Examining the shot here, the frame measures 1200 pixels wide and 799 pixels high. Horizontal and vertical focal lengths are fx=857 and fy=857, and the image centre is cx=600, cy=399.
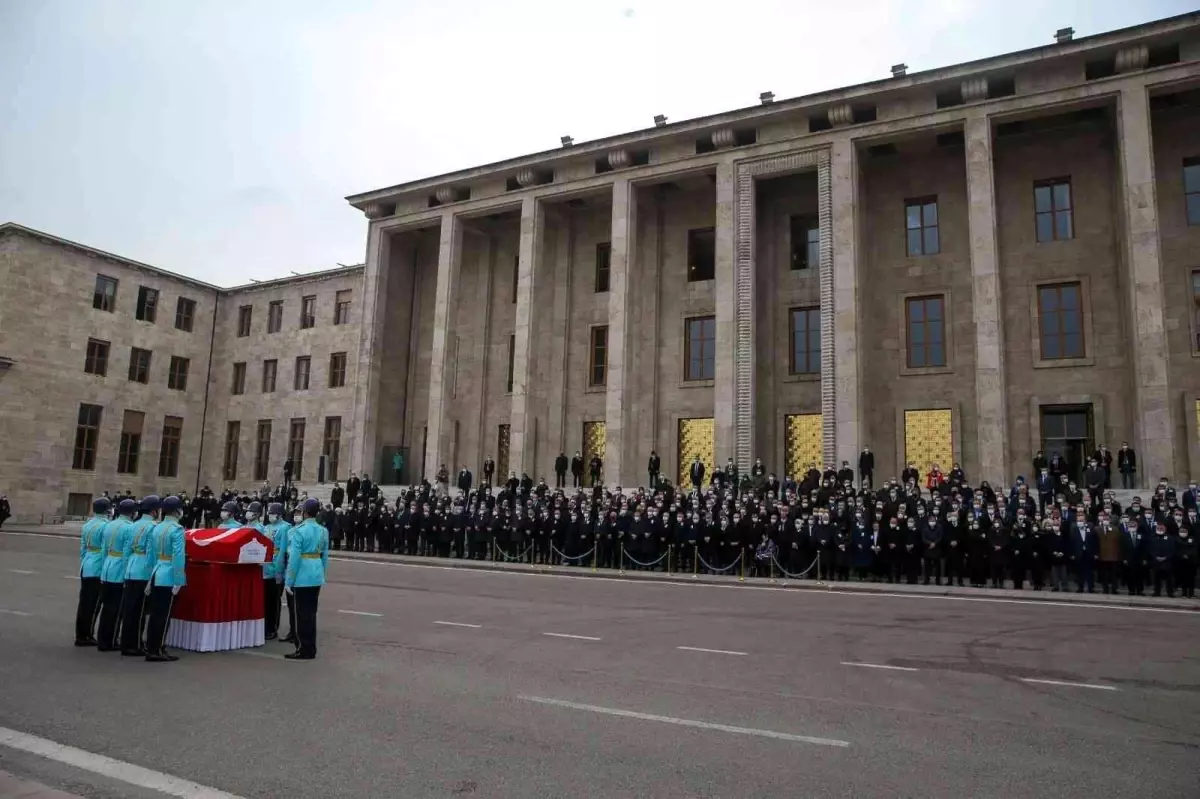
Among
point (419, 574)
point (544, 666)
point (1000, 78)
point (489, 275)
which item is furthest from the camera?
point (489, 275)

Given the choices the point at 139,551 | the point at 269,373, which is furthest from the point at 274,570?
the point at 269,373

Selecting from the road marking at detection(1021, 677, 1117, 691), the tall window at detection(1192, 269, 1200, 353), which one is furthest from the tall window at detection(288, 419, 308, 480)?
the road marking at detection(1021, 677, 1117, 691)

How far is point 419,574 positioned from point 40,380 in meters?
30.8

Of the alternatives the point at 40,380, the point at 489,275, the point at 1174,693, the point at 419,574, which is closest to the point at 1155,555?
the point at 1174,693

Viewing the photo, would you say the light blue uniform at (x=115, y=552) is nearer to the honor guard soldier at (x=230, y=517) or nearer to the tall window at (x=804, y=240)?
the honor guard soldier at (x=230, y=517)

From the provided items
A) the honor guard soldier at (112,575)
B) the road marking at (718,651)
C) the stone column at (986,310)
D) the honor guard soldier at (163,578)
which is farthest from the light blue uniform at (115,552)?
the stone column at (986,310)

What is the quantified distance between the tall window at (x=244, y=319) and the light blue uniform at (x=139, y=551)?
42641mm

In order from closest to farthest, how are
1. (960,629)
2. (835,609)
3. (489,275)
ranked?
(960,629) < (835,609) < (489,275)

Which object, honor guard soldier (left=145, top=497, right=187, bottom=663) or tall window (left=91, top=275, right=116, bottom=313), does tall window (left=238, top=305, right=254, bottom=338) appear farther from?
honor guard soldier (left=145, top=497, right=187, bottom=663)

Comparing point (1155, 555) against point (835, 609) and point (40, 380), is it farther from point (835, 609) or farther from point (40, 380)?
point (40, 380)

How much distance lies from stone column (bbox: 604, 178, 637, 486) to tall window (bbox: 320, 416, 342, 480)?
54.4 ft

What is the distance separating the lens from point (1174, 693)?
303 inches

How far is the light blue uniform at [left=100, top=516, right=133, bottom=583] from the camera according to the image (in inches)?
368

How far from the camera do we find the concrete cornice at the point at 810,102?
25812 millimetres
